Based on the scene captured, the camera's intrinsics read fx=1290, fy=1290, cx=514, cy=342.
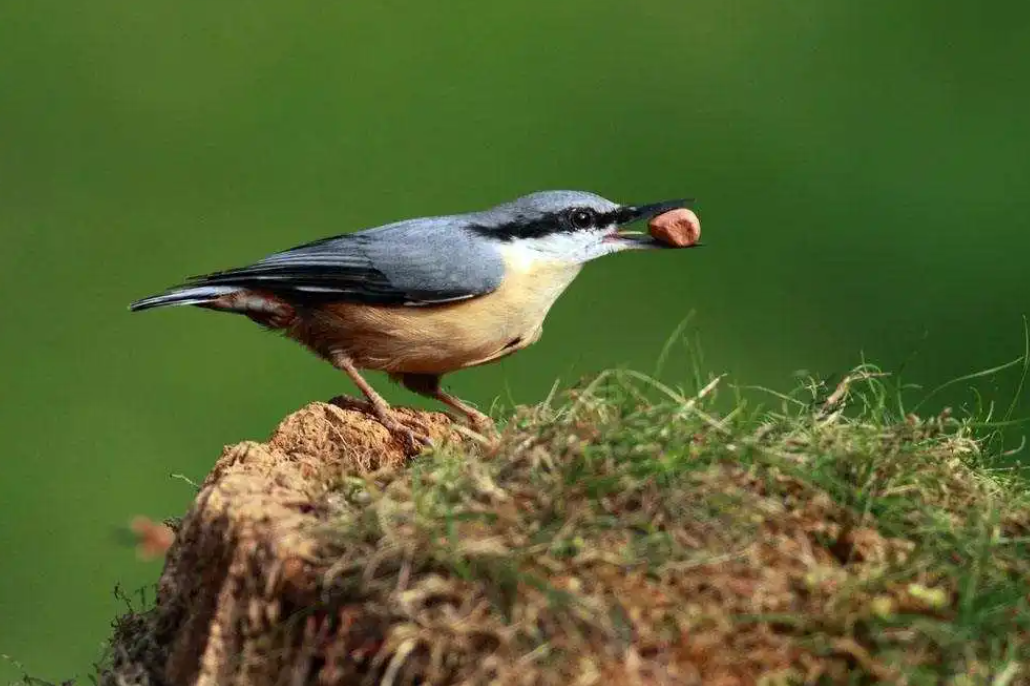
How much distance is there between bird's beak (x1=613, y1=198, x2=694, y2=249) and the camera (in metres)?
4.76

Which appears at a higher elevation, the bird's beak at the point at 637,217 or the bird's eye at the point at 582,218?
the bird's eye at the point at 582,218

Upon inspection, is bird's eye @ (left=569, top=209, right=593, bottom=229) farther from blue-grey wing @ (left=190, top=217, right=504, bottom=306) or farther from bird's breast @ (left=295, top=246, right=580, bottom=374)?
blue-grey wing @ (left=190, top=217, right=504, bottom=306)

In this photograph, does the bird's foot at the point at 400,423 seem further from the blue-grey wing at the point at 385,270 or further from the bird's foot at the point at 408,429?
the blue-grey wing at the point at 385,270

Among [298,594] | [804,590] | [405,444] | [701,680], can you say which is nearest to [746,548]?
[804,590]

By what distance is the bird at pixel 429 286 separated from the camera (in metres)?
4.56

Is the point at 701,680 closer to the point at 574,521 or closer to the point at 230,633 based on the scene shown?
the point at 574,521

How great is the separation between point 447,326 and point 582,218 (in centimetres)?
68

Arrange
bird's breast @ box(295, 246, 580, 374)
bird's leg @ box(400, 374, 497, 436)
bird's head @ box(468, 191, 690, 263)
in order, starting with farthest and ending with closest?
bird's head @ box(468, 191, 690, 263) → bird's leg @ box(400, 374, 497, 436) → bird's breast @ box(295, 246, 580, 374)

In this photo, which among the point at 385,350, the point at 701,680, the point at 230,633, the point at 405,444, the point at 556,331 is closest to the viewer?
the point at 701,680

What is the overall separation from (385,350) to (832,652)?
2.73m

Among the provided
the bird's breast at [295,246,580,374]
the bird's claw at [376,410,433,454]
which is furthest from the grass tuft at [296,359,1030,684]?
the bird's breast at [295,246,580,374]

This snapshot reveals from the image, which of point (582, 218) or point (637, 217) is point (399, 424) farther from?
point (637, 217)

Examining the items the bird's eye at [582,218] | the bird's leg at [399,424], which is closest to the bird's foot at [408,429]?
the bird's leg at [399,424]

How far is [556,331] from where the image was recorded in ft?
25.1
